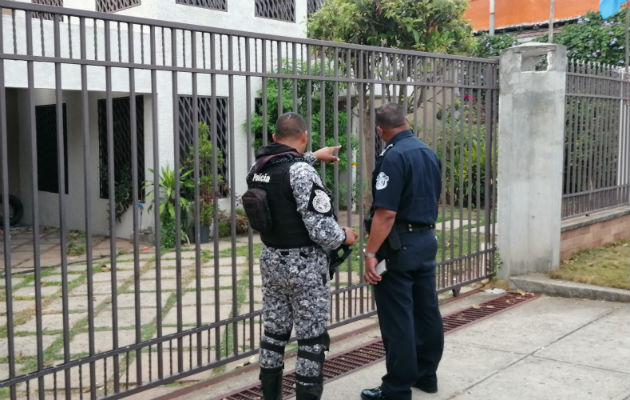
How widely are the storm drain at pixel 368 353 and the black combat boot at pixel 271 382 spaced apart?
47 centimetres

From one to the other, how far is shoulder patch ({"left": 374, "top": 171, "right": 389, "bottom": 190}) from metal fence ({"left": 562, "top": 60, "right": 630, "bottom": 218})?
4.56 metres

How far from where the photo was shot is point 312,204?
11.6 feet

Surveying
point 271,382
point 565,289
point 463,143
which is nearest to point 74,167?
point 463,143

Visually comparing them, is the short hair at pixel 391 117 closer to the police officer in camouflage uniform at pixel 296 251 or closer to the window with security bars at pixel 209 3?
the police officer in camouflage uniform at pixel 296 251

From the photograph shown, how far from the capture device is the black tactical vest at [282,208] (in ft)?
11.8

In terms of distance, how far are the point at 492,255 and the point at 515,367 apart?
2.80m

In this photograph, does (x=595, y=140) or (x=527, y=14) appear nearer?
(x=595, y=140)

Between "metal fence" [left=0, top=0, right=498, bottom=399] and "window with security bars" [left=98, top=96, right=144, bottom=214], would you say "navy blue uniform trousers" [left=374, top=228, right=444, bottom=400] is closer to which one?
"metal fence" [left=0, top=0, right=498, bottom=399]

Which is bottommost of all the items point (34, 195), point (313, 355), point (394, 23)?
point (313, 355)

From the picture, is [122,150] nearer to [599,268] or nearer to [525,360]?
[599,268]

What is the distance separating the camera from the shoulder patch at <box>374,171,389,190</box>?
3922mm

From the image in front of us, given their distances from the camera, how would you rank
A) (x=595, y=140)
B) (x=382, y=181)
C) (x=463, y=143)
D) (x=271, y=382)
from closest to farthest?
(x=271, y=382)
(x=382, y=181)
(x=463, y=143)
(x=595, y=140)

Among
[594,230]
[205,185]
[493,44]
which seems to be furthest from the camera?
[493,44]

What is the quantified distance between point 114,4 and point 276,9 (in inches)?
118
